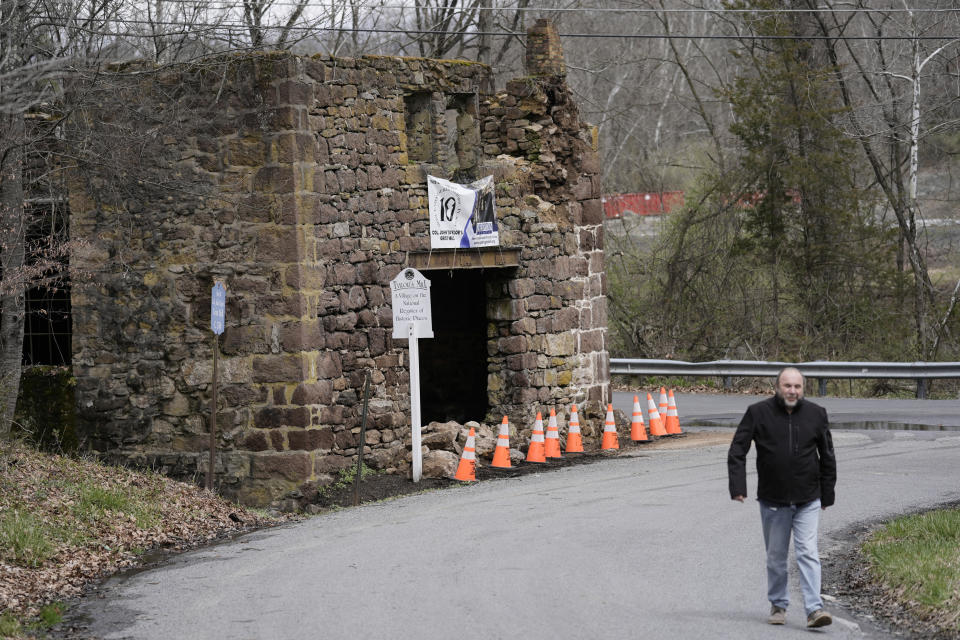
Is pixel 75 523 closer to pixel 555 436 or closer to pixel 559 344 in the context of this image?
pixel 555 436

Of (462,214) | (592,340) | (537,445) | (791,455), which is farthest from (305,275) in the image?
(791,455)

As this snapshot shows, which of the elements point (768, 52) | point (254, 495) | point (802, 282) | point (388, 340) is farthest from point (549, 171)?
point (768, 52)

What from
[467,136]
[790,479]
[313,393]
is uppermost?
[467,136]

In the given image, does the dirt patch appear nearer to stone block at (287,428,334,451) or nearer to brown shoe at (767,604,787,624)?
stone block at (287,428,334,451)

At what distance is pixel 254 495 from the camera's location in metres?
14.0

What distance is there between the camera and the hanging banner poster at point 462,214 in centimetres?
1544

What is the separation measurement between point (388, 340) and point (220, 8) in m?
4.61

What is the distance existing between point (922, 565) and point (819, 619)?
1515 millimetres

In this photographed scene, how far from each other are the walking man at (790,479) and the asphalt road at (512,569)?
372mm

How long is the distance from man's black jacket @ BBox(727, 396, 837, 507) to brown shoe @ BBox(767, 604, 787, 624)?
0.68 meters

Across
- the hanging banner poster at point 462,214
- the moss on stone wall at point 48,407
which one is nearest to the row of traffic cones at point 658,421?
the hanging banner poster at point 462,214

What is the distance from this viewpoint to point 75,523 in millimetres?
11070

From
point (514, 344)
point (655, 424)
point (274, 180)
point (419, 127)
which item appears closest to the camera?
point (274, 180)

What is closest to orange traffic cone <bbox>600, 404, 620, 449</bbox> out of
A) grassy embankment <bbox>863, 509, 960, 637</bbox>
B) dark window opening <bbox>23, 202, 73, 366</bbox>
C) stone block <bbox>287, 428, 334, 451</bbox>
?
stone block <bbox>287, 428, 334, 451</bbox>
